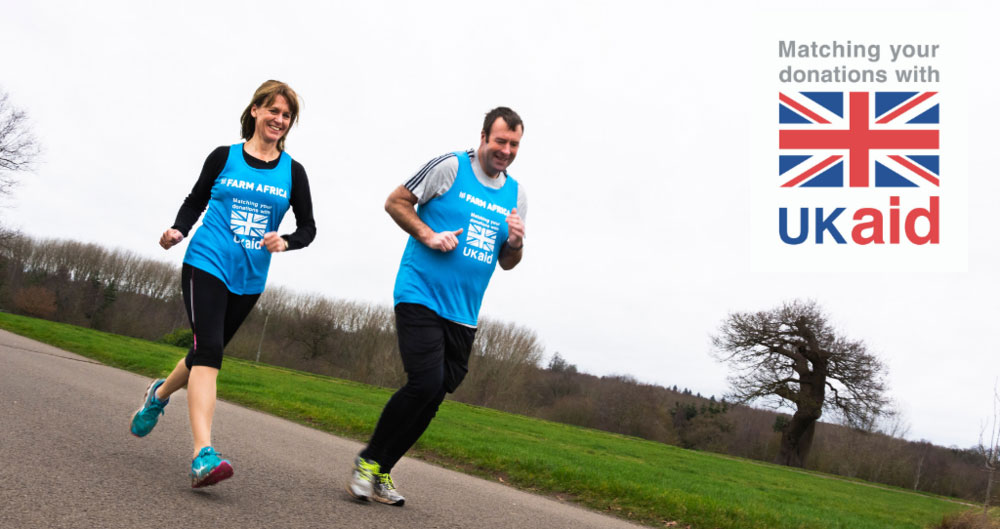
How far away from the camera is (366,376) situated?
60.0 meters

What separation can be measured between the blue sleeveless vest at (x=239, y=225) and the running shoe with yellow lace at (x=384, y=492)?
1286mm

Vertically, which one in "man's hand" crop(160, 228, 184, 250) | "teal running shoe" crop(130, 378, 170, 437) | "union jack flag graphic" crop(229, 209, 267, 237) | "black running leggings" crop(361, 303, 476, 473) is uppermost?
"union jack flag graphic" crop(229, 209, 267, 237)

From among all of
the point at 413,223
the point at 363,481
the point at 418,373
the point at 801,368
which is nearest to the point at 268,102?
the point at 413,223

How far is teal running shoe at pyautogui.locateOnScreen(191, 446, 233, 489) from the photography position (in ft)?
10.6

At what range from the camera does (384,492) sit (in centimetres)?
397

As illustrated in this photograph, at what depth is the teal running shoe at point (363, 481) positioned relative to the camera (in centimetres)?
388

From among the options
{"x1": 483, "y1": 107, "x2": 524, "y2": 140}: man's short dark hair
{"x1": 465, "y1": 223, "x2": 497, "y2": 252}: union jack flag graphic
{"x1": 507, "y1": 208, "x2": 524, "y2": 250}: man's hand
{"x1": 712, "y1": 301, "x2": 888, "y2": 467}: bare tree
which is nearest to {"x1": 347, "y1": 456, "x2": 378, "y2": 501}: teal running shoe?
{"x1": 465, "y1": 223, "x2": 497, "y2": 252}: union jack flag graphic

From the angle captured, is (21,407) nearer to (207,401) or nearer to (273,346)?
(207,401)

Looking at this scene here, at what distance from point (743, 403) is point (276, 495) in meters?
36.8

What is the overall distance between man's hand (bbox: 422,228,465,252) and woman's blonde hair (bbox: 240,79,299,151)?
1071 mm

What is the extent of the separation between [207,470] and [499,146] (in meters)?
2.31

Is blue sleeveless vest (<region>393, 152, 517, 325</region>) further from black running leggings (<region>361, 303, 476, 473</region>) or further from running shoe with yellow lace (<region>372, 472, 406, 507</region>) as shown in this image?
running shoe with yellow lace (<region>372, 472, 406, 507</region>)

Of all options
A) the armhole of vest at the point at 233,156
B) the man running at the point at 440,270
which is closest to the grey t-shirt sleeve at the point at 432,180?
the man running at the point at 440,270

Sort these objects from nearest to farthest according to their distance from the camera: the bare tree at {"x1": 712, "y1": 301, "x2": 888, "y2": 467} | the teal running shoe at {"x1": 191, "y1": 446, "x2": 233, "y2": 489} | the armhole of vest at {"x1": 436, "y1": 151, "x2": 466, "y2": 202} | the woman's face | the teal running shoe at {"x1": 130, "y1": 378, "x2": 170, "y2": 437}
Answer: the teal running shoe at {"x1": 191, "y1": 446, "x2": 233, "y2": 489} < the woman's face < the armhole of vest at {"x1": 436, "y1": 151, "x2": 466, "y2": 202} < the teal running shoe at {"x1": 130, "y1": 378, "x2": 170, "y2": 437} < the bare tree at {"x1": 712, "y1": 301, "x2": 888, "y2": 467}
